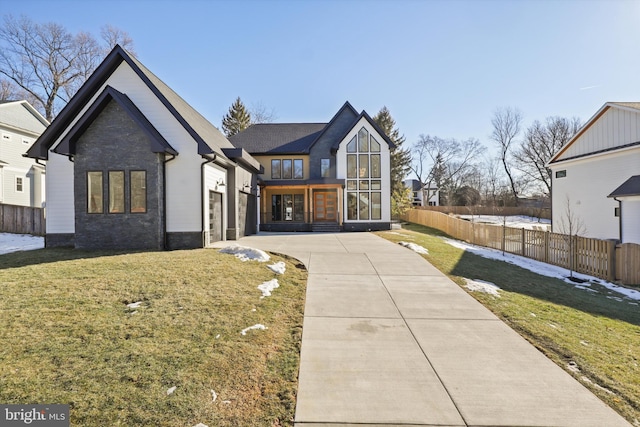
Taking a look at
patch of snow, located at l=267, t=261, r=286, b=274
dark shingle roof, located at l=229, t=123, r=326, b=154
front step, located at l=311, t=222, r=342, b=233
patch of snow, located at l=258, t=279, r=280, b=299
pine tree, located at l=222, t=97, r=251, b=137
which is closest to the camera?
patch of snow, located at l=258, t=279, r=280, b=299

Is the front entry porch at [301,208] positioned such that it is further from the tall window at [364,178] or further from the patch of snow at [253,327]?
the patch of snow at [253,327]

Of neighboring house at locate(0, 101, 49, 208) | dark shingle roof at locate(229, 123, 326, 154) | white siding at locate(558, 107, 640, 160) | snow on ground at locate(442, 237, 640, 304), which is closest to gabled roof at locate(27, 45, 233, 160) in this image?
dark shingle roof at locate(229, 123, 326, 154)

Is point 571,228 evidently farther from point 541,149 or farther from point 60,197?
point 541,149

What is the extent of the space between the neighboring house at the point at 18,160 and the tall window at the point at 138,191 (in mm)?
17204

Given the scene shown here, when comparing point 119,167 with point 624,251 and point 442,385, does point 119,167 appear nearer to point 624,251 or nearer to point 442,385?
point 442,385

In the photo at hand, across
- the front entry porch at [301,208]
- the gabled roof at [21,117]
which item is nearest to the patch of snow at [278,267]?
the front entry porch at [301,208]

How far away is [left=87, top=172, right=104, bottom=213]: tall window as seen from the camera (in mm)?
10703

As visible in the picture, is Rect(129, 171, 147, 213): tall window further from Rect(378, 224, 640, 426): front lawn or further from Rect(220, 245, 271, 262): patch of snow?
Rect(378, 224, 640, 426): front lawn

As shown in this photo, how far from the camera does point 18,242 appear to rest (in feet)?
40.2

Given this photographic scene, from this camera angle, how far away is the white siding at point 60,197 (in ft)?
36.8

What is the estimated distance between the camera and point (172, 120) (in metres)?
11.3

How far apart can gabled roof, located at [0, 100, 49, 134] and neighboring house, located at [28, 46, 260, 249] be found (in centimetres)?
1828

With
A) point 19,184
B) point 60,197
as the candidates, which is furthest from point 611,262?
point 19,184

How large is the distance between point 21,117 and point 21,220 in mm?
15980
